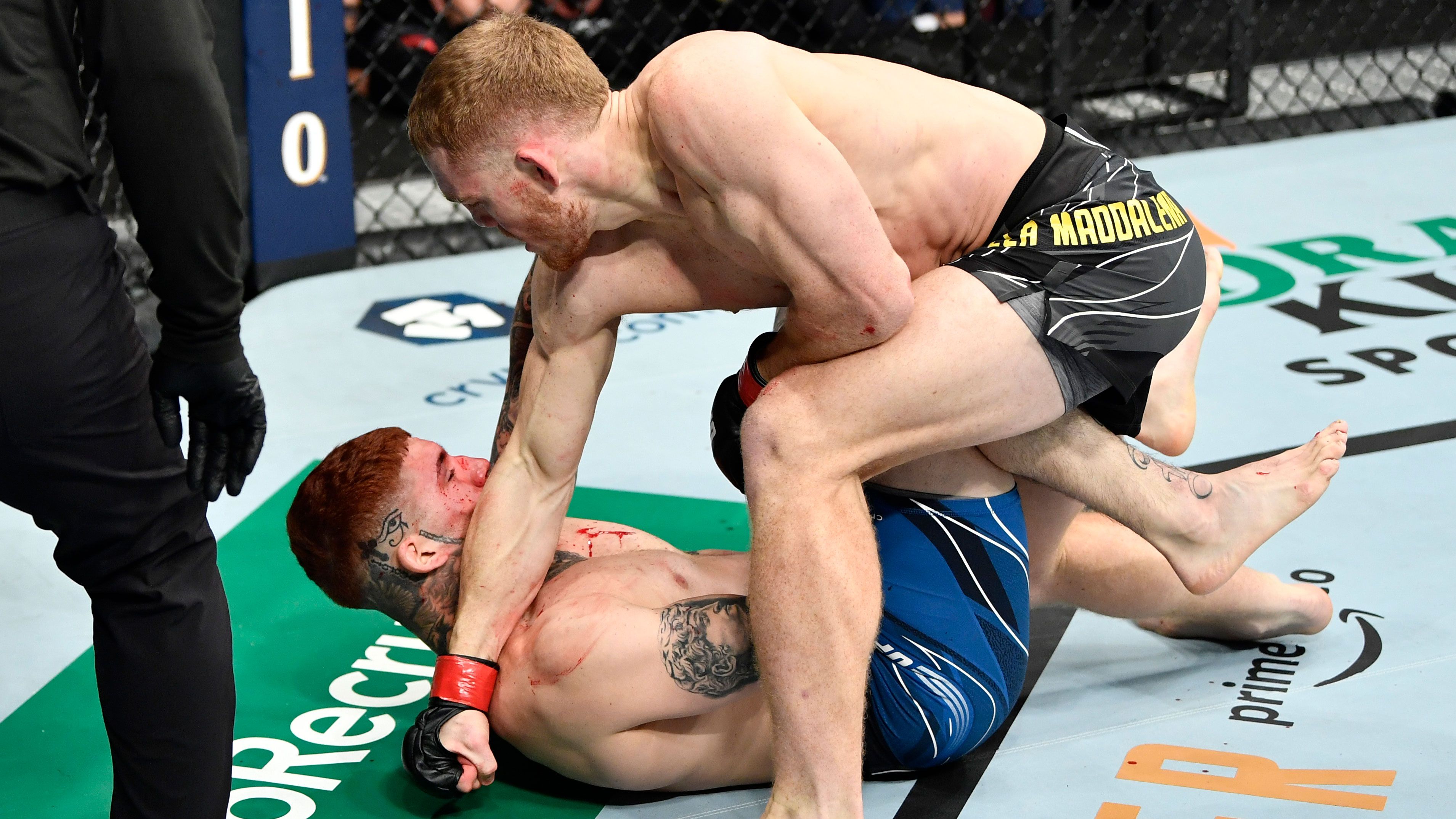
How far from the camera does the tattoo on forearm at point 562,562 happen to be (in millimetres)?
1740

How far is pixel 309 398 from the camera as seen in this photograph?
9.17ft

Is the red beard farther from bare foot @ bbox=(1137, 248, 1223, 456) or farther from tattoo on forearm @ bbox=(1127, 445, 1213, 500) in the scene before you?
bare foot @ bbox=(1137, 248, 1223, 456)

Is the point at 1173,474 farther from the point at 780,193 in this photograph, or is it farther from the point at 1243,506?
the point at 780,193

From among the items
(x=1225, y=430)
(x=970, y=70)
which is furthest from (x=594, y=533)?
(x=970, y=70)

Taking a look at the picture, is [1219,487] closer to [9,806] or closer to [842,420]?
[842,420]

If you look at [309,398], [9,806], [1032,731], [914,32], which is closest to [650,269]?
[1032,731]

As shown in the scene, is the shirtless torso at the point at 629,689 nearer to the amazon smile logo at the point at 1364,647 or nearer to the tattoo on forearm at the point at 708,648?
the tattoo on forearm at the point at 708,648

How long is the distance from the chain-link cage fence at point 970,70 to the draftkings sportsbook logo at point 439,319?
440mm

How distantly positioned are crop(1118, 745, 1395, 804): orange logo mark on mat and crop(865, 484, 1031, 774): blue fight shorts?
6.2 inches

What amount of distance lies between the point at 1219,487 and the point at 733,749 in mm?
667

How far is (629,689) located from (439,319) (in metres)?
1.86

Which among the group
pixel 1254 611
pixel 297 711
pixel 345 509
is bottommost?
pixel 297 711

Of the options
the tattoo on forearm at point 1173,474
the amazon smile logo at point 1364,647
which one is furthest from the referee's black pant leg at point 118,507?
the amazon smile logo at point 1364,647

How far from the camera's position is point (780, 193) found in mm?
1435
